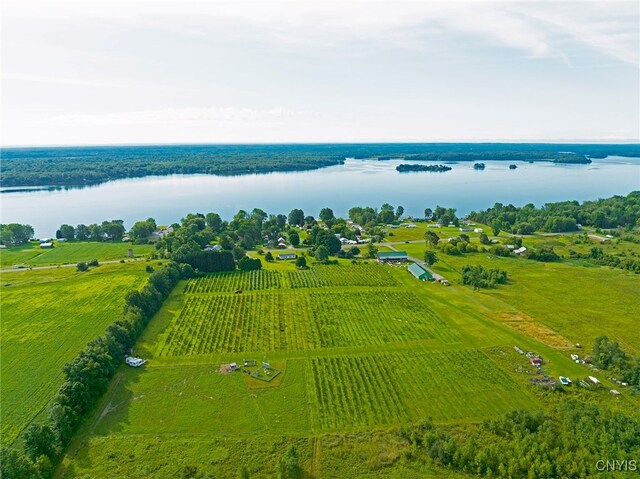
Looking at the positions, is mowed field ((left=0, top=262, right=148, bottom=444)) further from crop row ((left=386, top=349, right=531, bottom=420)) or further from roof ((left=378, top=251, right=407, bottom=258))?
roof ((left=378, top=251, right=407, bottom=258))

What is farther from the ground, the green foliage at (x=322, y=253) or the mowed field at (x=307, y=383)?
the green foliage at (x=322, y=253)

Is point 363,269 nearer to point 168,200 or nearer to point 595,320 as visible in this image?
point 595,320

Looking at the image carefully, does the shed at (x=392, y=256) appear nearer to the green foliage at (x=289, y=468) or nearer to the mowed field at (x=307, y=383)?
the mowed field at (x=307, y=383)

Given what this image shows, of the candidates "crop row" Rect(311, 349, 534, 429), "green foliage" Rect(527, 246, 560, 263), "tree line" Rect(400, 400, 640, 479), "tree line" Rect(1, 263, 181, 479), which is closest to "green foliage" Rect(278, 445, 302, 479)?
"crop row" Rect(311, 349, 534, 429)

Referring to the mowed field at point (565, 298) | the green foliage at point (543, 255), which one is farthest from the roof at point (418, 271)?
the green foliage at point (543, 255)

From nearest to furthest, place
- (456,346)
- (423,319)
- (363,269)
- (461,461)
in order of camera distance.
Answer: (461,461), (456,346), (423,319), (363,269)

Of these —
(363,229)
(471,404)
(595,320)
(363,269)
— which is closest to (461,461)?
(471,404)

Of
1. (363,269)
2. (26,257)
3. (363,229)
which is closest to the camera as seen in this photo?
(363,269)
